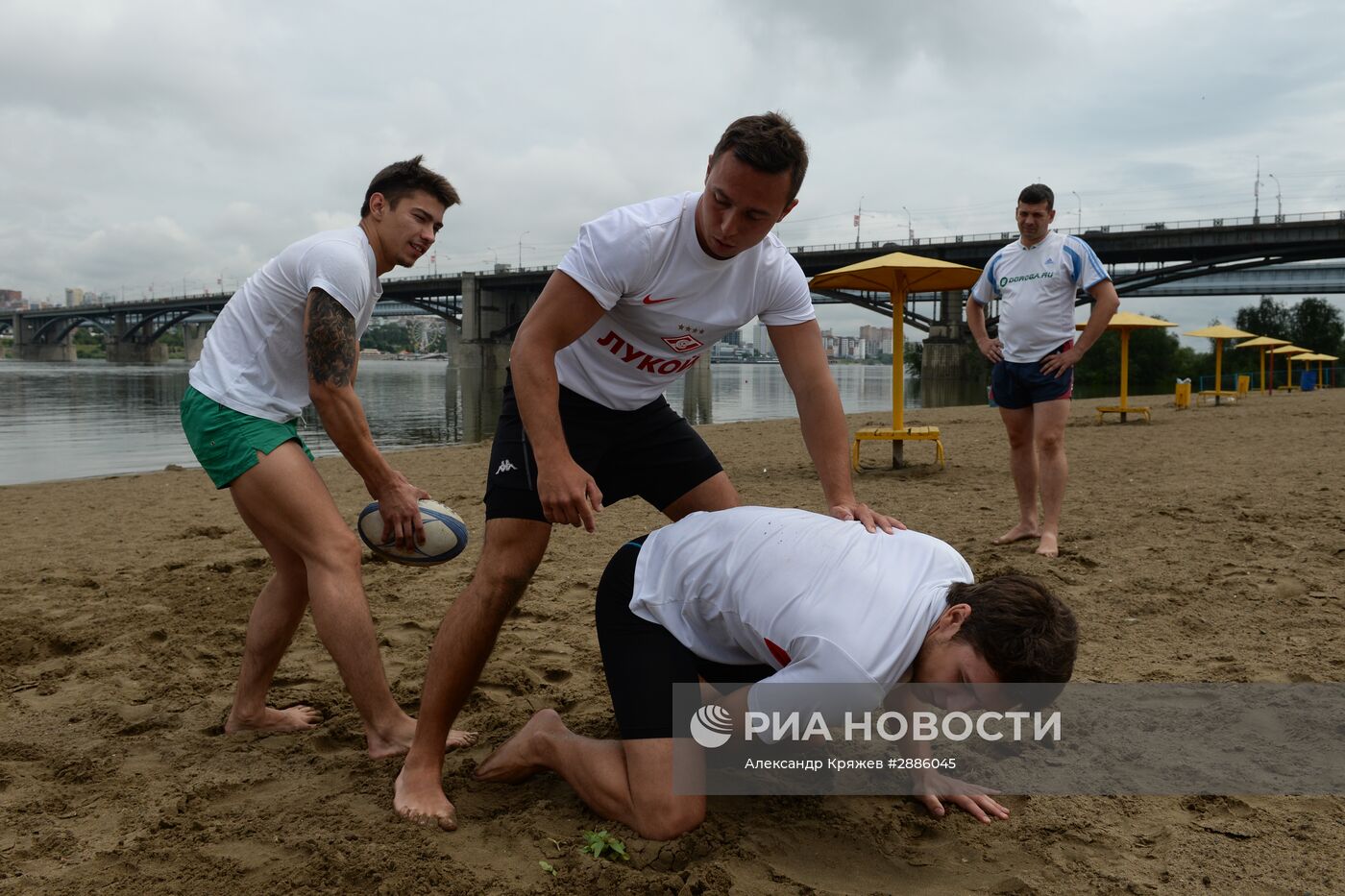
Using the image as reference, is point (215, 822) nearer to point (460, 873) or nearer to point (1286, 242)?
point (460, 873)

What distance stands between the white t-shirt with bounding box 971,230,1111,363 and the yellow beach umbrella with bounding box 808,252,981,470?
3664 mm

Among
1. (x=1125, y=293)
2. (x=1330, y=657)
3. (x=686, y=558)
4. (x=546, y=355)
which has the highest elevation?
(x=1125, y=293)

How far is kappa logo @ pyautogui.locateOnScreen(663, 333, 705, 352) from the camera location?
2795mm

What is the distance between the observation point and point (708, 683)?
9.06ft

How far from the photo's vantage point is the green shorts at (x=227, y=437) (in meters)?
2.90

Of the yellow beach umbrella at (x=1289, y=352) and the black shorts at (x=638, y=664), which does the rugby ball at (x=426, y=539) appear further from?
the yellow beach umbrella at (x=1289, y=352)

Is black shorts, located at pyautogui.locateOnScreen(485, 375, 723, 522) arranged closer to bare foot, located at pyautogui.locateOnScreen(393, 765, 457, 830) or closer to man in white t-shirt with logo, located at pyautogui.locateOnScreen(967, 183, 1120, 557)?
bare foot, located at pyautogui.locateOnScreen(393, 765, 457, 830)

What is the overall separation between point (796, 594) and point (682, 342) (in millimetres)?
983

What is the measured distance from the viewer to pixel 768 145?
7.65ft

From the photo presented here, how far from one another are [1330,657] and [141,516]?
7.81m

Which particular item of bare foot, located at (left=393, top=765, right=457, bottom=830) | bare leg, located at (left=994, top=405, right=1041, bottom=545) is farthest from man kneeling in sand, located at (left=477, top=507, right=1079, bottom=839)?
bare leg, located at (left=994, top=405, right=1041, bottom=545)

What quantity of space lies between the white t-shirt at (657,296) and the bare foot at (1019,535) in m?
3.04

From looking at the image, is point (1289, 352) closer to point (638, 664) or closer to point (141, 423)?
point (141, 423)

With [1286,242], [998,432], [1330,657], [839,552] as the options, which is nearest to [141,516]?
[839,552]
